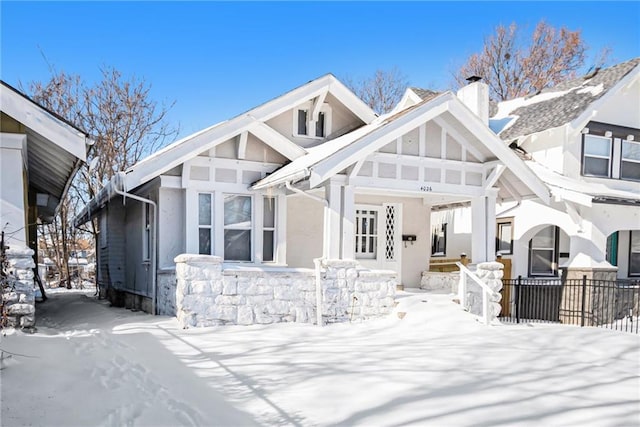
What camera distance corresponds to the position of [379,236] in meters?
12.4

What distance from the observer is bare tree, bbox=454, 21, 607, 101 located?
84.9ft

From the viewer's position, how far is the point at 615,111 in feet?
46.6

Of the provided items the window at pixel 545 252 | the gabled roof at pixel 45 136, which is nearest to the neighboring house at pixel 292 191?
the gabled roof at pixel 45 136

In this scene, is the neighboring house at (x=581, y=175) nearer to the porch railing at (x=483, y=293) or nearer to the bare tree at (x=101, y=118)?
the porch railing at (x=483, y=293)

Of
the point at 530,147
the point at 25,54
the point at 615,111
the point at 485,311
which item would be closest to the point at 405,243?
the point at 485,311

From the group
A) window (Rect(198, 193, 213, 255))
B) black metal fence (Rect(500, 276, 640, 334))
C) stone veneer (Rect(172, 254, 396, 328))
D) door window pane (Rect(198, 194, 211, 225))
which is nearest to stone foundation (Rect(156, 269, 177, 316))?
stone veneer (Rect(172, 254, 396, 328))

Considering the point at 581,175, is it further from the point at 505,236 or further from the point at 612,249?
the point at 612,249

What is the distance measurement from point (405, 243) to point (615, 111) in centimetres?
746

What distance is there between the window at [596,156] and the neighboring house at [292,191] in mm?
4499

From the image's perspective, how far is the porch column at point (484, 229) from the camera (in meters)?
10.1

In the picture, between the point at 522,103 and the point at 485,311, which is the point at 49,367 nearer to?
the point at 485,311

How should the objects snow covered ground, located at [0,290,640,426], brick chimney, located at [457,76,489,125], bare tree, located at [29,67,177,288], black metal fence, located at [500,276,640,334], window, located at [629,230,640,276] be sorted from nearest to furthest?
snow covered ground, located at [0,290,640,426]
black metal fence, located at [500,276,640,334]
brick chimney, located at [457,76,489,125]
window, located at [629,230,640,276]
bare tree, located at [29,67,177,288]

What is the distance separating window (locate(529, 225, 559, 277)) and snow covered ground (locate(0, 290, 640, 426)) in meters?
6.21

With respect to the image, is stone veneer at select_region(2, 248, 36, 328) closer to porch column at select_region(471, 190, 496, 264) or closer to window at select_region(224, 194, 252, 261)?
window at select_region(224, 194, 252, 261)
